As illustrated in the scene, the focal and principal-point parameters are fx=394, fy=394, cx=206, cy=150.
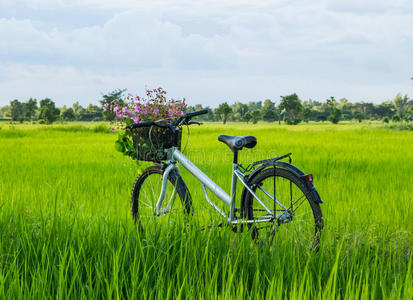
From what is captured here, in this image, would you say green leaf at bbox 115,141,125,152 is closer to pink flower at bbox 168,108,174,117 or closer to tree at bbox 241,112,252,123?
pink flower at bbox 168,108,174,117

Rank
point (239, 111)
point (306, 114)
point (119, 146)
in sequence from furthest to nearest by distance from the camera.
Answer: point (239, 111), point (306, 114), point (119, 146)

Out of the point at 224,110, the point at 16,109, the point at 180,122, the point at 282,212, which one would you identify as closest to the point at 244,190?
the point at 282,212

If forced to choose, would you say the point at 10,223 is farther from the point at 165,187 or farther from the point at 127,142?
the point at 127,142

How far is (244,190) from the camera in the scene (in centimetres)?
306

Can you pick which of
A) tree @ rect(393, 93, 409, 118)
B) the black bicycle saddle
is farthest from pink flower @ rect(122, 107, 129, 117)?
tree @ rect(393, 93, 409, 118)

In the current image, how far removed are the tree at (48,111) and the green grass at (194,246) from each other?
61.0 meters

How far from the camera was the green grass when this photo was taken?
7.12 feet

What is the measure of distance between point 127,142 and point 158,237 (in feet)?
8.01

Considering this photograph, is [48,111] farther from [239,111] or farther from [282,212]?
[282,212]

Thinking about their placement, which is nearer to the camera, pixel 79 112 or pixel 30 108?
pixel 30 108

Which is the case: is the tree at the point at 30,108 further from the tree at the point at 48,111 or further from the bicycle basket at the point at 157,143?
the bicycle basket at the point at 157,143

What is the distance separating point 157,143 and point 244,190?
3.49ft

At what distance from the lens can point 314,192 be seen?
2678 mm

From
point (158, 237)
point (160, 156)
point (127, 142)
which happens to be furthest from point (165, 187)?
point (127, 142)
